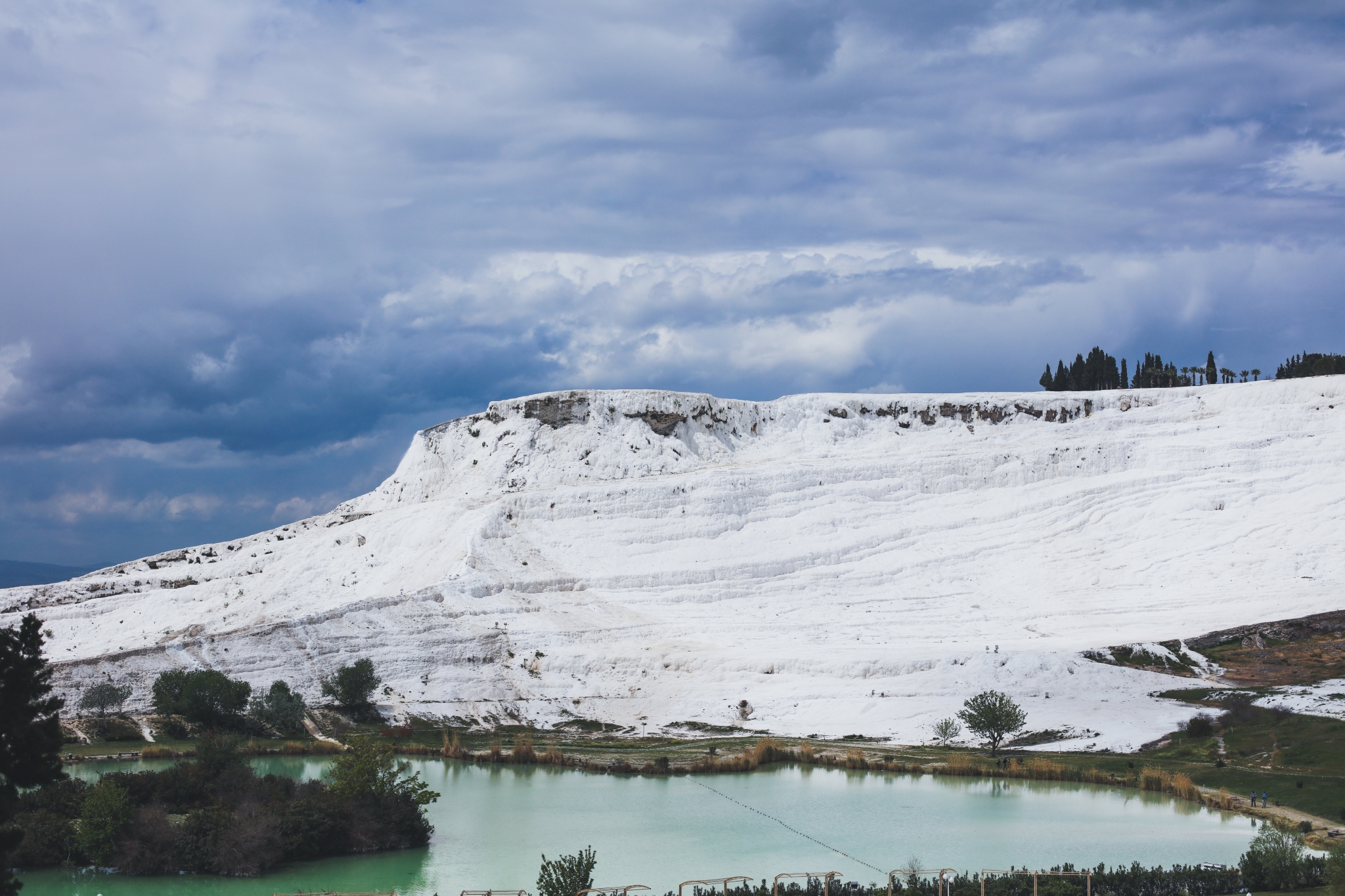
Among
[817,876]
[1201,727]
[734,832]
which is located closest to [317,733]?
[734,832]

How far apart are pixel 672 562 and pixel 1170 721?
1255 inches

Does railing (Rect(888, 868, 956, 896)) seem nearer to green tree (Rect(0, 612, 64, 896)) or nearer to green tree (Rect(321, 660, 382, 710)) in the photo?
green tree (Rect(0, 612, 64, 896))

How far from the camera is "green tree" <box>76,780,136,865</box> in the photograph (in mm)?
23625

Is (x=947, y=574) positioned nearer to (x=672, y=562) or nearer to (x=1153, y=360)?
(x=672, y=562)

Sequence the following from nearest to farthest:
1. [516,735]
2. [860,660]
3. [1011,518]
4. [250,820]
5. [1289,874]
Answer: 1. [1289,874]
2. [250,820]
3. [516,735]
4. [860,660]
5. [1011,518]

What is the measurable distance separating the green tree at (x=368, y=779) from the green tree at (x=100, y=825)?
4.72m

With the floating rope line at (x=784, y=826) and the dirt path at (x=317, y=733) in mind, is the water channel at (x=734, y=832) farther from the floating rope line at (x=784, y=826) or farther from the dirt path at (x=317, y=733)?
the dirt path at (x=317, y=733)

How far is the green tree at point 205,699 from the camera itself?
43375 mm

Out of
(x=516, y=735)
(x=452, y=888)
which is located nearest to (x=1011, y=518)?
(x=516, y=735)

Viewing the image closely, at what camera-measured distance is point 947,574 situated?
6347cm

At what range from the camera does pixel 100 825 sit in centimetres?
2377

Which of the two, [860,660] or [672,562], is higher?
[672,562]

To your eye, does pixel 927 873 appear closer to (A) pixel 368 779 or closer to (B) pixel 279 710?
A: (A) pixel 368 779

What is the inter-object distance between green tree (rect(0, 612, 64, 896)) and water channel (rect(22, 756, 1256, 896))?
5.56 meters
